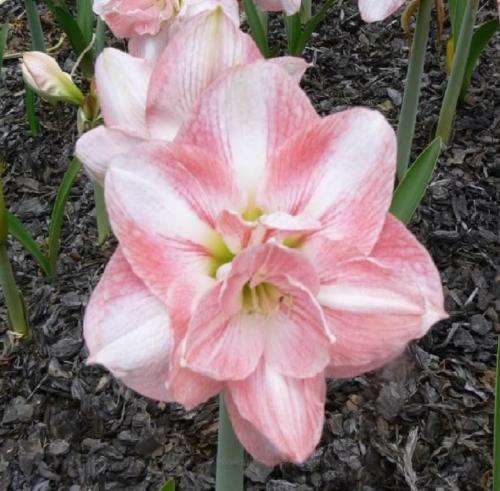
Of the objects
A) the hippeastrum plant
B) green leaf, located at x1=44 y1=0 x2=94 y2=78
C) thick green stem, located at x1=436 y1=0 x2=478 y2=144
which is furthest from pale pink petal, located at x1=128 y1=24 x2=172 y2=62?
green leaf, located at x1=44 y1=0 x2=94 y2=78

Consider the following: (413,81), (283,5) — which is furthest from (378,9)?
(413,81)

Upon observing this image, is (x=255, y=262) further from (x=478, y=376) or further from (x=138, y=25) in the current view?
(x=478, y=376)

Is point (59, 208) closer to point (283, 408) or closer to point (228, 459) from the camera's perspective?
point (228, 459)

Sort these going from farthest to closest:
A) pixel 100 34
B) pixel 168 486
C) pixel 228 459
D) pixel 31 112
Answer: pixel 31 112 < pixel 100 34 < pixel 168 486 < pixel 228 459

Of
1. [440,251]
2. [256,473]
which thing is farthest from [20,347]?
[440,251]

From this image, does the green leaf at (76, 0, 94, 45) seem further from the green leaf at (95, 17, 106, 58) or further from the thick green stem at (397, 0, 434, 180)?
the thick green stem at (397, 0, 434, 180)

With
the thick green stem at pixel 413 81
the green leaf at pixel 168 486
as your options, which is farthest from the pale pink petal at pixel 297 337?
the thick green stem at pixel 413 81
